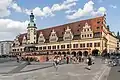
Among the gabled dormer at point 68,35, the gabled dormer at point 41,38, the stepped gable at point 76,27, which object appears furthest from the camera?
the gabled dormer at point 41,38

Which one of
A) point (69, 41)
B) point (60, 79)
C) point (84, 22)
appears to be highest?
point (84, 22)

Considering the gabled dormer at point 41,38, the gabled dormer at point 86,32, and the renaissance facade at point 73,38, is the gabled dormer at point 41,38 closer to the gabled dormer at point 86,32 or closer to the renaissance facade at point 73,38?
the renaissance facade at point 73,38

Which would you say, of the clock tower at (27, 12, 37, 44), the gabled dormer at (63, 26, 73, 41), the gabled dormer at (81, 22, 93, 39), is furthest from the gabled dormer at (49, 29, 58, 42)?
the gabled dormer at (81, 22, 93, 39)

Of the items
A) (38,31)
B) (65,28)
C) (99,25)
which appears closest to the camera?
(99,25)

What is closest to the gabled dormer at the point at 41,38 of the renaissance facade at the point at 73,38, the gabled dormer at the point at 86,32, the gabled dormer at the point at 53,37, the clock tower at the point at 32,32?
the renaissance facade at the point at 73,38

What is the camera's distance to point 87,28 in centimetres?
9638

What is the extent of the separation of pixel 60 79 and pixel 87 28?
75.2 metres

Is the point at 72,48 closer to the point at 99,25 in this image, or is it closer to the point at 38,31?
the point at 99,25

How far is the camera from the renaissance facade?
92463 millimetres

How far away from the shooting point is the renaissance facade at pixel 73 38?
303 feet

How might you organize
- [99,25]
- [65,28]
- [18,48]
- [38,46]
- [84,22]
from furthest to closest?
[18,48]
[38,46]
[65,28]
[84,22]
[99,25]

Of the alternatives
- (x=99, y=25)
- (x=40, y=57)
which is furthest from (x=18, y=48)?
(x=40, y=57)

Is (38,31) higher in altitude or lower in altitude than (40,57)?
higher

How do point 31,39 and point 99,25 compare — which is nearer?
point 99,25
